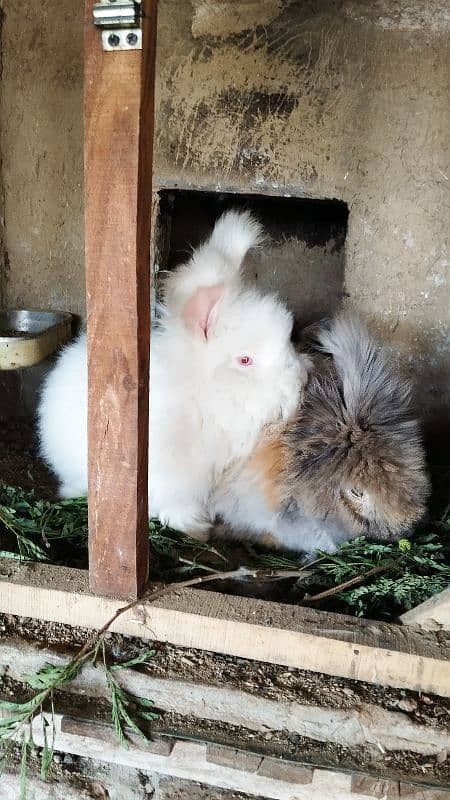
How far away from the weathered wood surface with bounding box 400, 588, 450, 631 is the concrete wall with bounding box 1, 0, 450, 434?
4.64 feet

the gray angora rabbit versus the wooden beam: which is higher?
the gray angora rabbit

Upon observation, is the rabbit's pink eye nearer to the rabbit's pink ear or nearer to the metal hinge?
the rabbit's pink ear

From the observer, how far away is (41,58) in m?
2.89

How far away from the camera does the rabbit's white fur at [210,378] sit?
2135mm

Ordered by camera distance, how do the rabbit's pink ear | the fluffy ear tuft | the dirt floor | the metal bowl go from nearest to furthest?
the dirt floor, the rabbit's pink ear, the fluffy ear tuft, the metal bowl

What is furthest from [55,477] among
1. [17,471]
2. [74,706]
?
[74,706]

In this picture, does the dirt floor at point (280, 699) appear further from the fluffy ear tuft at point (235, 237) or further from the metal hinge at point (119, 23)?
the metal hinge at point (119, 23)

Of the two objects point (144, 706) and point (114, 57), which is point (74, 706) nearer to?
point (144, 706)

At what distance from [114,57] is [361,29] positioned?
5.45ft

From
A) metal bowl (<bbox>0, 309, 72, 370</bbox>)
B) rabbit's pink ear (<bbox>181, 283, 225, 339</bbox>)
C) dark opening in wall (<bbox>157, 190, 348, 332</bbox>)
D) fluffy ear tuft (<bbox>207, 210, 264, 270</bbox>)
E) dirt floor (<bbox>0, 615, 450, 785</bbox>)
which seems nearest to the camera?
dirt floor (<bbox>0, 615, 450, 785</bbox>)

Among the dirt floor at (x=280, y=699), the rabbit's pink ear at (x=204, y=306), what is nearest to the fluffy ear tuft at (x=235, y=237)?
the rabbit's pink ear at (x=204, y=306)

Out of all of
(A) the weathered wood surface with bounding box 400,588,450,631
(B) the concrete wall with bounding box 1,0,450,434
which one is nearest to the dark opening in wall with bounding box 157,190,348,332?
(B) the concrete wall with bounding box 1,0,450,434

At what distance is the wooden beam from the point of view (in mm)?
1578

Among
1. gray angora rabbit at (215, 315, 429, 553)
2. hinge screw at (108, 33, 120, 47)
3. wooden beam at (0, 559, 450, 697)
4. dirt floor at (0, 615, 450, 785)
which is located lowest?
dirt floor at (0, 615, 450, 785)
